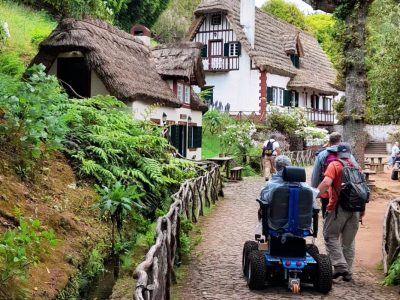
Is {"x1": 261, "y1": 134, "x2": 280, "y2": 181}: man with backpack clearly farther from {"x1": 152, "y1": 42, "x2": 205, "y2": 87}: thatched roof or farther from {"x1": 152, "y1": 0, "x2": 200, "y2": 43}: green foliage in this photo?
{"x1": 152, "y1": 0, "x2": 200, "y2": 43}: green foliage

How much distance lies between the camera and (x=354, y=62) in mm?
17078

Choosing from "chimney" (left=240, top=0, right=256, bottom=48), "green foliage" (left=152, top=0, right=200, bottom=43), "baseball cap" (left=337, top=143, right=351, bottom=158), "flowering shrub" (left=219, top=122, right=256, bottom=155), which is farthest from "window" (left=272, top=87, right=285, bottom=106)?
"baseball cap" (left=337, top=143, right=351, bottom=158)

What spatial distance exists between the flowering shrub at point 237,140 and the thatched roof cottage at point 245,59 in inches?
275

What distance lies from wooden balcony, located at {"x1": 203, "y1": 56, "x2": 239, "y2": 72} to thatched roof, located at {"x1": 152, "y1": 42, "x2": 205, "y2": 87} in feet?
39.1

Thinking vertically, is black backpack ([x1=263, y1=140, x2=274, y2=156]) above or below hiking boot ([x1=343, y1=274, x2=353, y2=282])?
above

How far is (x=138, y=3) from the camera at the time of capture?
43031 millimetres

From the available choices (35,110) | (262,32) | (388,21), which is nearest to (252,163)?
(388,21)

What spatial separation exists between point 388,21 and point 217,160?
7998 millimetres

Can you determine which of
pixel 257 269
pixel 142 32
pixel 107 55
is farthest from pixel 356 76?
pixel 142 32

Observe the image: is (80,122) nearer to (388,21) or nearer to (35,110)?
(35,110)

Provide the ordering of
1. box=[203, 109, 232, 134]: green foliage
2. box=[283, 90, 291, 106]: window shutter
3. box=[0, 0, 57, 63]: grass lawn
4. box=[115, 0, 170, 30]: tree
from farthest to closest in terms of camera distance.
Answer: box=[115, 0, 170, 30]: tree < box=[283, 90, 291, 106]: window shutter < box=[203, 109, 232, 134]: green foliage < box=[0, 0, 57, 63]: grass lawn

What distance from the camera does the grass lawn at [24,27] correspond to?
27.2m

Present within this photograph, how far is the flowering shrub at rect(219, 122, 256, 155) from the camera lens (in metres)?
28.4

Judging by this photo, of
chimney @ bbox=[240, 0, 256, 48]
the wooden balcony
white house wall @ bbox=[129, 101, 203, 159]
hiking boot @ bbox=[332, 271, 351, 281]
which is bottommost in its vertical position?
hiking boot @ bbox=[332, 271, 351, 281]
